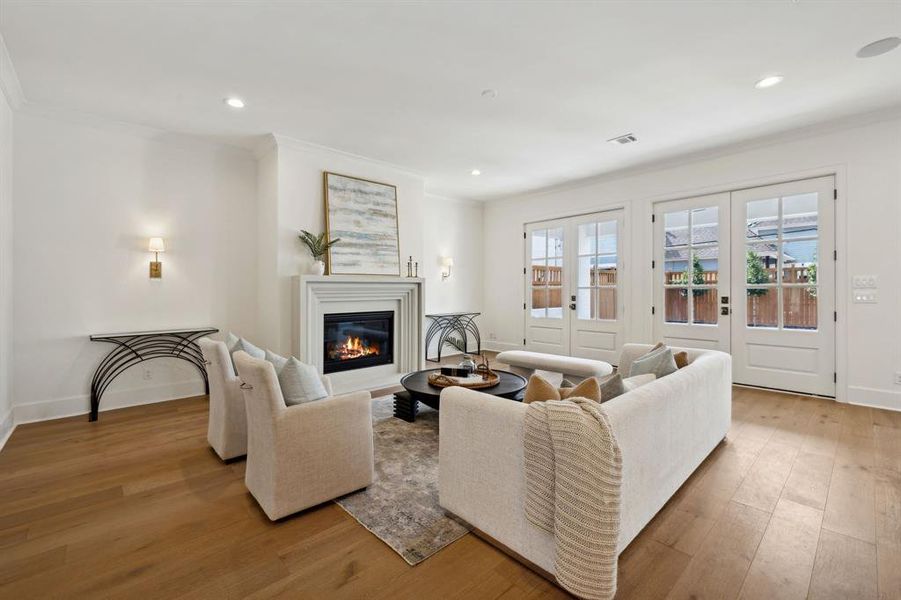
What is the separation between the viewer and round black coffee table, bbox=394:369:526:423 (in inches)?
123

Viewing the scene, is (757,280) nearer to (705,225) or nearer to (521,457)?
(705,225)

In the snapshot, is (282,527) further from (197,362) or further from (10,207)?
(10,207)

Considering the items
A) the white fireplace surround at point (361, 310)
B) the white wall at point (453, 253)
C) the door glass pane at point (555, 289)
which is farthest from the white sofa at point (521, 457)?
the white wall at point (453, 253)

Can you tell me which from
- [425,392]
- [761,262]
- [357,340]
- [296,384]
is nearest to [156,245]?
[357,340]

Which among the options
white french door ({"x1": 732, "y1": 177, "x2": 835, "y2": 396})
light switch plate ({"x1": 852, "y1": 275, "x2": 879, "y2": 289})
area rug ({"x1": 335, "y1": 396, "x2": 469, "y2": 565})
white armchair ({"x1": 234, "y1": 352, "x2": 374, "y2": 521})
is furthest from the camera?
white french door ({"x1": 732, "y1": 177, "x2": 835, "y2": 396})

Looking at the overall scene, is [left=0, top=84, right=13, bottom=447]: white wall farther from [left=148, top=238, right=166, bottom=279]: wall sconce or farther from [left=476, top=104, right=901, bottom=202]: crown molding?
[left=476, top=104, right=901, bottom=202]: crown molding

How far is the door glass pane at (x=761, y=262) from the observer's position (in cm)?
444

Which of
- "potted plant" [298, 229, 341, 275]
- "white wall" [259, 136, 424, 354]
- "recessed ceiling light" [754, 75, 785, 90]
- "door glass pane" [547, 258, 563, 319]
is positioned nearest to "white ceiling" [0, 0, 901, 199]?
"recessed ceiling light" [754, 75, 785, 90]

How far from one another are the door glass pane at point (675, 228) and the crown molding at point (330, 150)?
10.8 feet

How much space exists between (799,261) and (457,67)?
13.4 ft

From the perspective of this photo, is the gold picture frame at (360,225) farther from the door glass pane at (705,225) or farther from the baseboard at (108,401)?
the door glass pane at (705,225)

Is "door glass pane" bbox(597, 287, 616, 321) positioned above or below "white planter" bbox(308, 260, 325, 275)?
below

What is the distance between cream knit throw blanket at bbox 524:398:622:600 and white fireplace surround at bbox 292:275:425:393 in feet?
10.8

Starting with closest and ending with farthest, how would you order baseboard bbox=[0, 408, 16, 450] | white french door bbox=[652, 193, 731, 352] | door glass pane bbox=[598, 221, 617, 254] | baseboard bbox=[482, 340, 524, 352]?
baseboard bbox=[0, 408, 16, 450] < white french door bbox=[652, 193, 731, 352] < door glass pane bbox=[598, 221, 617, 254] < baseboard bbox=[482, 340, 524, 352]
